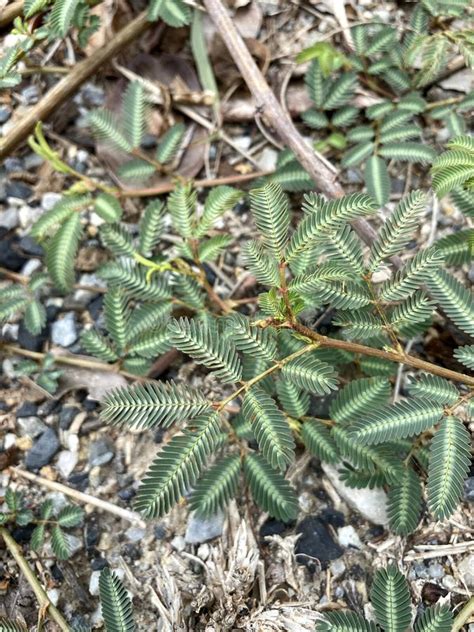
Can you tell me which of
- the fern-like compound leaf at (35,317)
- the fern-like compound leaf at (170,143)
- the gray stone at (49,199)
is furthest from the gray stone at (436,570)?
the gray stone at (49,199)

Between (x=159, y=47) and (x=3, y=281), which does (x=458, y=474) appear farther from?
Answer: (x=159, y=47)

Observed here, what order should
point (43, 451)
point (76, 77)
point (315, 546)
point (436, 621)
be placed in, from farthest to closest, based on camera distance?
point (76, 77) → point (43, 451) → point (315, 546) → point (436, 621)

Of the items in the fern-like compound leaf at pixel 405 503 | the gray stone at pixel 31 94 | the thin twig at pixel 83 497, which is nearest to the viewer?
the fern-like compound leaf at pixel 405 503

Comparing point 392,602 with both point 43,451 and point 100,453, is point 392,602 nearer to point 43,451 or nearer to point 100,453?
point 100,453

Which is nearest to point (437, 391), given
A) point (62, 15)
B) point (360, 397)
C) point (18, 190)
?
point (360, 397)

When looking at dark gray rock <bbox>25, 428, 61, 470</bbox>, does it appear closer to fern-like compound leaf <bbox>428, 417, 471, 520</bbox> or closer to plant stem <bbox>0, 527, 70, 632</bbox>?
plant stem <bbox>0, 527, 70, 632</bbox>

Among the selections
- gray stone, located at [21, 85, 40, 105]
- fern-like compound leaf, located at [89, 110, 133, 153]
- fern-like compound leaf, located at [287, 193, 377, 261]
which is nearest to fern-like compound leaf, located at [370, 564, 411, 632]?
fern-like compound leaf, located at [287, 193, 377, 261]

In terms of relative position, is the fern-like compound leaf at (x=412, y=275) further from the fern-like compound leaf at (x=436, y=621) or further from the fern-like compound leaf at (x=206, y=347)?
the fern-like compound leaf at (x=436, y=621)
